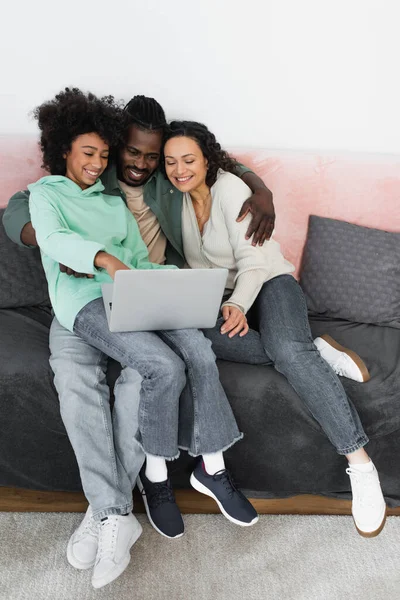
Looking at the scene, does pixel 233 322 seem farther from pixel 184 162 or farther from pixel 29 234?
pixel 29 234

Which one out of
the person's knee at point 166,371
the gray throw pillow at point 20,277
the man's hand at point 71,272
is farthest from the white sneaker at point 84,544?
the gray throw pillow at point 20,277

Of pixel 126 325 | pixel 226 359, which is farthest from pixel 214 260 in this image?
pixel 126 325

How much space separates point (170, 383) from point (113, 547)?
15.7 inches

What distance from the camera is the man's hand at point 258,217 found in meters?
1.83

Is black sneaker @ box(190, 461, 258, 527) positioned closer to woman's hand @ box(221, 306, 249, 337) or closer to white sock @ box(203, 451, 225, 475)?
white sock @ box(203, 451, 225, 475)

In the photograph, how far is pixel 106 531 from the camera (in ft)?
4.81

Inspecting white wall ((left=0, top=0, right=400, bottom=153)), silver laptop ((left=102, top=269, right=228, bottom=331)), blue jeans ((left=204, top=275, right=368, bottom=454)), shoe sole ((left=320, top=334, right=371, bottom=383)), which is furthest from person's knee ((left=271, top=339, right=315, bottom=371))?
white wall ((left=0, top=0, right=400, bottom=153))

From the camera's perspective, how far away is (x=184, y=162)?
185 centimetres

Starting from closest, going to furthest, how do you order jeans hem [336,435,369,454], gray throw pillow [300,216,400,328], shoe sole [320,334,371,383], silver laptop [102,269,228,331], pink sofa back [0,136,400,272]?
silver laptop [102,269,228,331] → jeans hem [336,435,369,454] → shoe sole [320,334,371,383] → gray throw pillow [300,216,400,328] → pink sofa back [0,136,400,272]

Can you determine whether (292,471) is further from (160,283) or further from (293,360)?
(160,283)

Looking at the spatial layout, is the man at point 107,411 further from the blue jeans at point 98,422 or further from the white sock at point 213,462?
the white sock at point 213,462

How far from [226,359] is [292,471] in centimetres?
35

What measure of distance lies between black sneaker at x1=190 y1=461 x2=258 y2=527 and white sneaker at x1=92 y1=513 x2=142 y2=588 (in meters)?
0.20

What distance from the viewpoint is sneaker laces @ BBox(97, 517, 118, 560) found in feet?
4.75
